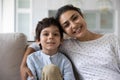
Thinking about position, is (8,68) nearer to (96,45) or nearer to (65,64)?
(65,64)

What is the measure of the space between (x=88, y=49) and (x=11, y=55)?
55 centimetres

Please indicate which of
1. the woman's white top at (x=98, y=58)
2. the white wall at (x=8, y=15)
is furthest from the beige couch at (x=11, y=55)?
the white wall at (x=8, y=15)

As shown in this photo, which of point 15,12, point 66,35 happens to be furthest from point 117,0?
point 66,35

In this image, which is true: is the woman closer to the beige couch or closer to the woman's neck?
the woman's neck

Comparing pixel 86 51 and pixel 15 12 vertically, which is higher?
pixel 15 12

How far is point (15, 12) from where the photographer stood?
3799 millimetres

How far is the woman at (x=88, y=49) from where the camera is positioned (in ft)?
4.16

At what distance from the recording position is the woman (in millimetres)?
1269

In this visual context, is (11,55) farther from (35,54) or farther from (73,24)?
(73,24)

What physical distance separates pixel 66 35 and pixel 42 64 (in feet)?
0.90

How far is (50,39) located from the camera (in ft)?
4.26

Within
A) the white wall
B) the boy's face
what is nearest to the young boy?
the boy's face

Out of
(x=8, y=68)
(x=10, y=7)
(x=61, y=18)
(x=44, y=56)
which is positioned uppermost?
(x=10, y=7)

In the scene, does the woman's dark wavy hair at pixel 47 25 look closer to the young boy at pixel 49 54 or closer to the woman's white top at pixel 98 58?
the young boy at pixel 49 54
